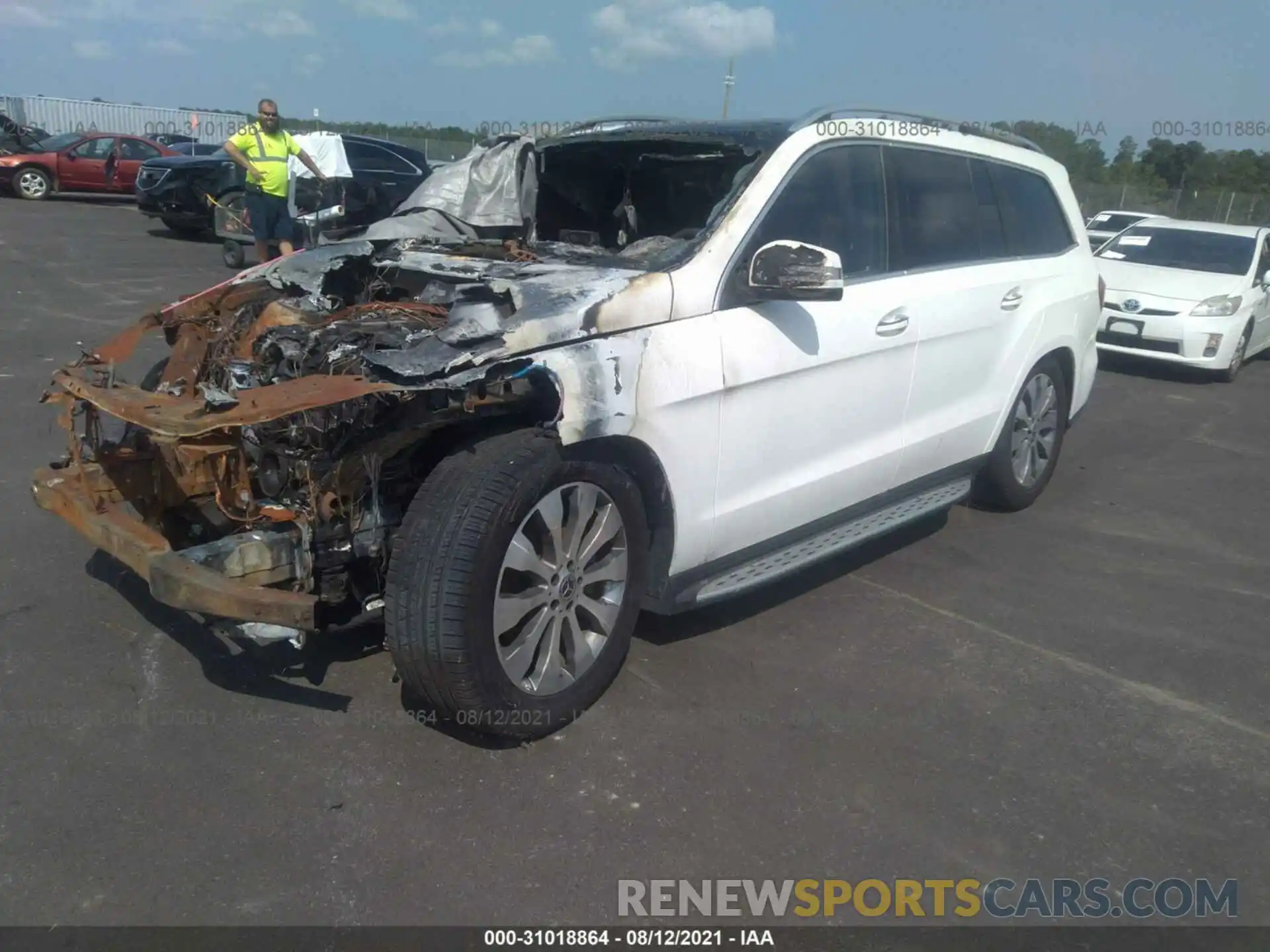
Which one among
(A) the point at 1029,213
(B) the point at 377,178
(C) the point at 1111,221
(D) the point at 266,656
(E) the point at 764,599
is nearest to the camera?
A: (D) the point at 266,656

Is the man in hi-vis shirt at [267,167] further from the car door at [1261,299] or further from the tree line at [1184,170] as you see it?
the tree line at [1184,170]

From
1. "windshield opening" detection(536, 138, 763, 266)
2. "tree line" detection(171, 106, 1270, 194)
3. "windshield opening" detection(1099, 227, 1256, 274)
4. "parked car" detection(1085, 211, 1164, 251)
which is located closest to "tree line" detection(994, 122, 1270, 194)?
"tree line" detection(171, 106, 1270, 194)

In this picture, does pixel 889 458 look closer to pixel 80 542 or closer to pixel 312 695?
pixel 312 695

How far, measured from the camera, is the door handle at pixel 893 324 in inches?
162

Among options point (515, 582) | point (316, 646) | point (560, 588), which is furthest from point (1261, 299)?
point (316, 646)

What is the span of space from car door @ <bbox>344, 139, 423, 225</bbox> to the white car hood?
8737 mm

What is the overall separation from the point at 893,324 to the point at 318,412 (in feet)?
7.50

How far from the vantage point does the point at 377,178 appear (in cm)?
1454

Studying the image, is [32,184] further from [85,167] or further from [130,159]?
[130,159]

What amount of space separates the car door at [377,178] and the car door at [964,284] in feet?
32.5

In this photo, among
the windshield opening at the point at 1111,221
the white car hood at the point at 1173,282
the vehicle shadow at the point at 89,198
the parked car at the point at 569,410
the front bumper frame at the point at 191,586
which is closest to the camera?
the front bumper frame at the point at 191,586

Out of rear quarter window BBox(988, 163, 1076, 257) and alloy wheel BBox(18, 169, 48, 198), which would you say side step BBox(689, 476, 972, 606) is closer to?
rear quarter window BBox(988, 163, 1076, 257)

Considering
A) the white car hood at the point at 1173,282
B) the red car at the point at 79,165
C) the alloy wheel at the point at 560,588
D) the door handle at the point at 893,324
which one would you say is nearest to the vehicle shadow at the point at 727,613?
the alloy wheel at the point at 560,588

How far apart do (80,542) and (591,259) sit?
8.33 feet
